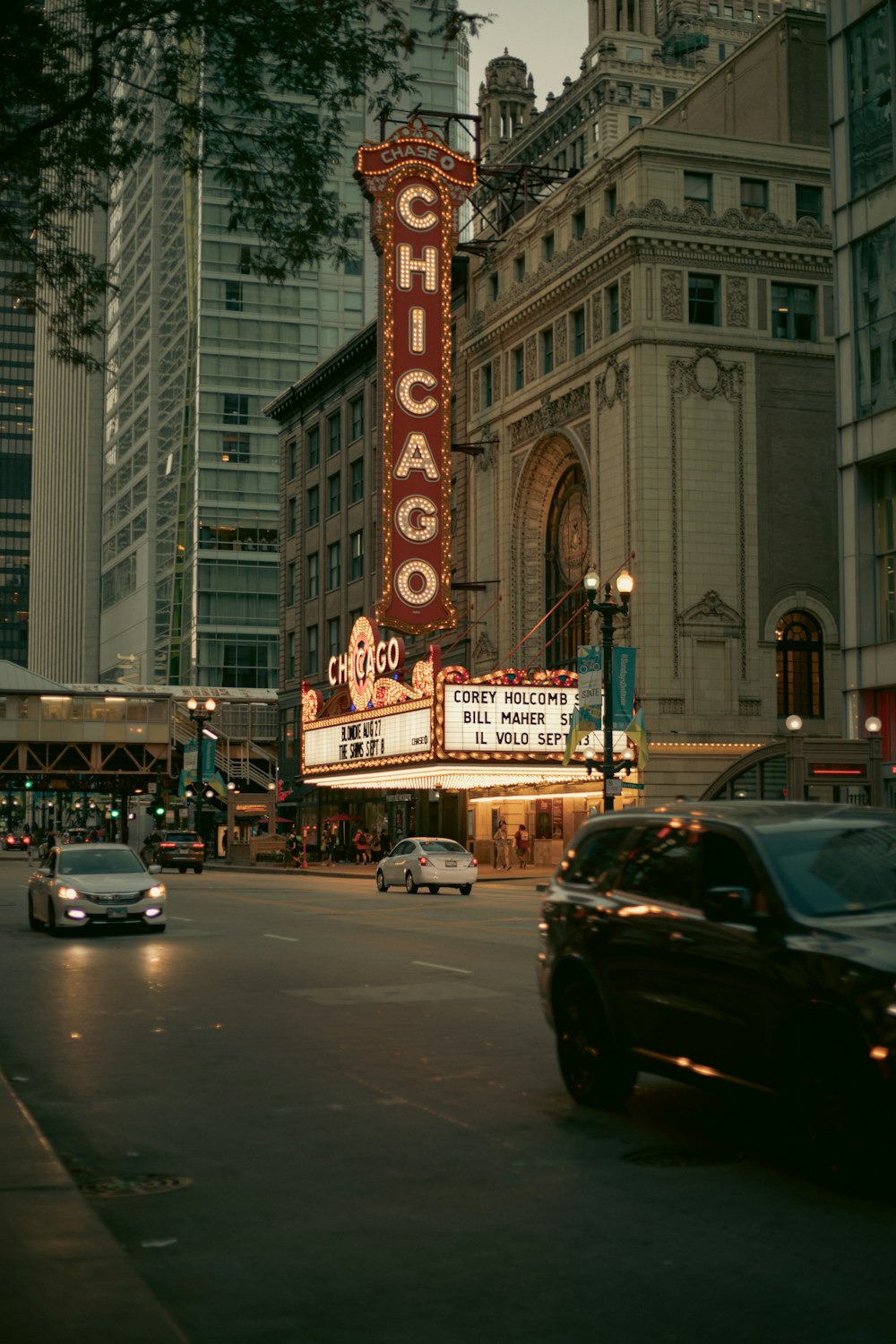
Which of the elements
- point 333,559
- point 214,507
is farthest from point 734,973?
point 214,507

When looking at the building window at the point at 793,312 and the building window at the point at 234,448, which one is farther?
the building window at the point at 234,448

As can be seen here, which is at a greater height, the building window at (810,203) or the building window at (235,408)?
the building window at (235,408)

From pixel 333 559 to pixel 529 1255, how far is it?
253ft

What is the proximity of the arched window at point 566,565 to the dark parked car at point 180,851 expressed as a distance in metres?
16.5

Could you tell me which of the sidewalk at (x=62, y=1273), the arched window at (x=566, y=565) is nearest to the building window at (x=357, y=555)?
the arched window at (x=566, y=565)

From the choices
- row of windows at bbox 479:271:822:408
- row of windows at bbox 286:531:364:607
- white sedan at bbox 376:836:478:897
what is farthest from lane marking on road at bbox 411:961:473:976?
row of windows at bbox 286:531:364:607

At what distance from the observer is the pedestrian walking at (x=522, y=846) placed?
190ft

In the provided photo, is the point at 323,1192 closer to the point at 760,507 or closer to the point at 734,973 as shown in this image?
the point at 734,973

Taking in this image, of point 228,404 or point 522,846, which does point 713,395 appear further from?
point 228,404

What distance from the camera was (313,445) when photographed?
87.4m

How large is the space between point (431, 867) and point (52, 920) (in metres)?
16.7

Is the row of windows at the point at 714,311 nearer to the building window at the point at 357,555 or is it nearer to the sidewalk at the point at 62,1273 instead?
the building window at the point at 357,555

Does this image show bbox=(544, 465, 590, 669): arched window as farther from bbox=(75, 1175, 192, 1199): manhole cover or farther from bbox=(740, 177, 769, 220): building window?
bbox=(75, 1175, 192, 1199): manhole cover

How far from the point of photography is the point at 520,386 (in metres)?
60.7
